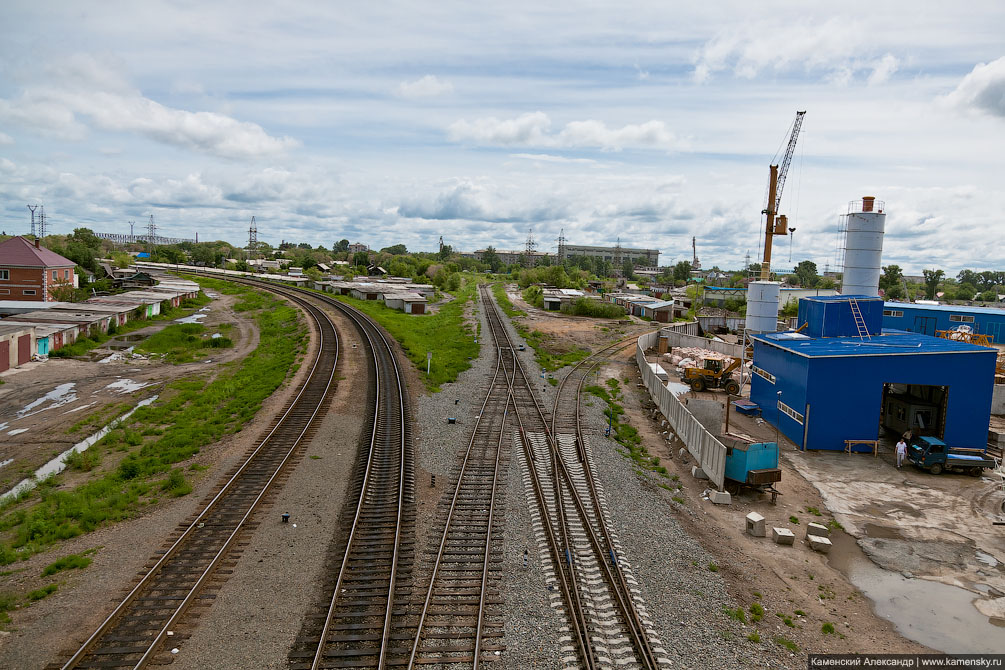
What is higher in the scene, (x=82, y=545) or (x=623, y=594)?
(x=623, y=594)

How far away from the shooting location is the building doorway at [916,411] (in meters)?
22.2

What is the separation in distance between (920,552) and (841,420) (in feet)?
27.7

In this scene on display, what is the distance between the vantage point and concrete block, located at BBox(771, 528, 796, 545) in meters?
14.1

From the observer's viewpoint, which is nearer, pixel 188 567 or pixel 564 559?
pixel 188 567

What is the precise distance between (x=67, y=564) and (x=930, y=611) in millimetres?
17243

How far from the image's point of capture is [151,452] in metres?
19.2

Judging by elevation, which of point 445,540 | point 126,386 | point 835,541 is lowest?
point 126,386

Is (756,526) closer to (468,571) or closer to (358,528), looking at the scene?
(468,571)

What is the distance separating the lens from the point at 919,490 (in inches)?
726

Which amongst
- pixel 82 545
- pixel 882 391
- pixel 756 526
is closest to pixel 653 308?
pixel 882 391

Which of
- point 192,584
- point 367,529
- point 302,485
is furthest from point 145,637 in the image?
point 302,485

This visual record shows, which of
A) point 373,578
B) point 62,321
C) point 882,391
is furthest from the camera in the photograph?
point 62,321

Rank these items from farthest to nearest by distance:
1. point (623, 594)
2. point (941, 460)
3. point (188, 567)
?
point (941, 460), point (188, 567), point (623, 594)

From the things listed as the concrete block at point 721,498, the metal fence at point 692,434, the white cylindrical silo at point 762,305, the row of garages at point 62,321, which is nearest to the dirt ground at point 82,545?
the row of garages at point 62,321
